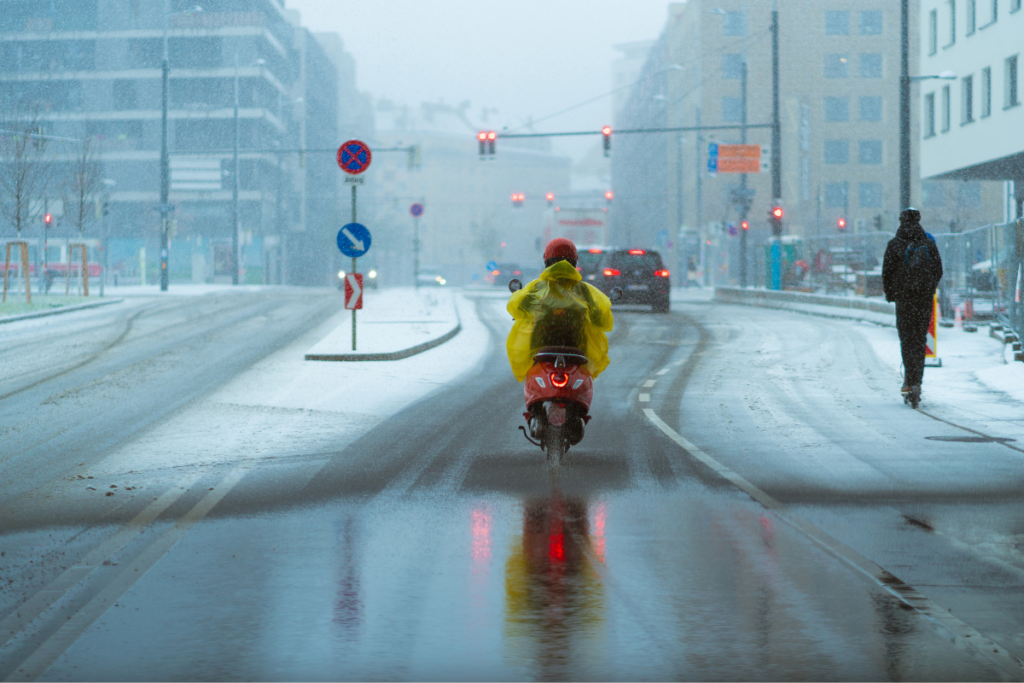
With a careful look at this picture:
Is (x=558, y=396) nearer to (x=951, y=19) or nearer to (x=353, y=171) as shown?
(x=353, y=171)

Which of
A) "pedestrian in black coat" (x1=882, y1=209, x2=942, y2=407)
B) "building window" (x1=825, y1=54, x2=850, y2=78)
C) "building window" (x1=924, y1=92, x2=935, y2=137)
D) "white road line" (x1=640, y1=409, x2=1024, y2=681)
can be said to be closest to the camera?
"white road line" (x1=640, y1=409, x2=1024, y2=681)

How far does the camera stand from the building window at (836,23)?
315 ft

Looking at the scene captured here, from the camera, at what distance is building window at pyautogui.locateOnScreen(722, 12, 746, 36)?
9488cm

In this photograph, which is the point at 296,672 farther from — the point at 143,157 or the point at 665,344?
the point at 143,157

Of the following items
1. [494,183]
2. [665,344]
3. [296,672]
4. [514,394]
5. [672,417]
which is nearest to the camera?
[296,672]

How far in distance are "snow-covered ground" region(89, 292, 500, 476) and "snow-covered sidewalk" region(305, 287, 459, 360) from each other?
28 cm

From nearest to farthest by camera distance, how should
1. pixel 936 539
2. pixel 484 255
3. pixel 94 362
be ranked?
pixel 936 539, pixel 94 362, pixel 484 255

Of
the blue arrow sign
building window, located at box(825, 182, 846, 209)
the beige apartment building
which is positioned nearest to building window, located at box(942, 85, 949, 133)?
the blue arrow sign

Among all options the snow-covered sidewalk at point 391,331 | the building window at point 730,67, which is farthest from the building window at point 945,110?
the building window at point 730,67

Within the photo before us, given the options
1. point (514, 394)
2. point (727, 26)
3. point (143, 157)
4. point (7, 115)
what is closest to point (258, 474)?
point (514, 394)

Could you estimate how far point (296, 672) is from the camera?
179 inches

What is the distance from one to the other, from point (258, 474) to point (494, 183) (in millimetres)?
168480

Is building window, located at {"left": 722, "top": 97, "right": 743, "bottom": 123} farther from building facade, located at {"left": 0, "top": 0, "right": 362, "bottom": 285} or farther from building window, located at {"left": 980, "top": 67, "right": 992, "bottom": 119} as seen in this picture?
building window, located at {"left": 980, "top": 67, "right": 992, "bottom": 119}

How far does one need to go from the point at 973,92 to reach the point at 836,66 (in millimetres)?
50919
